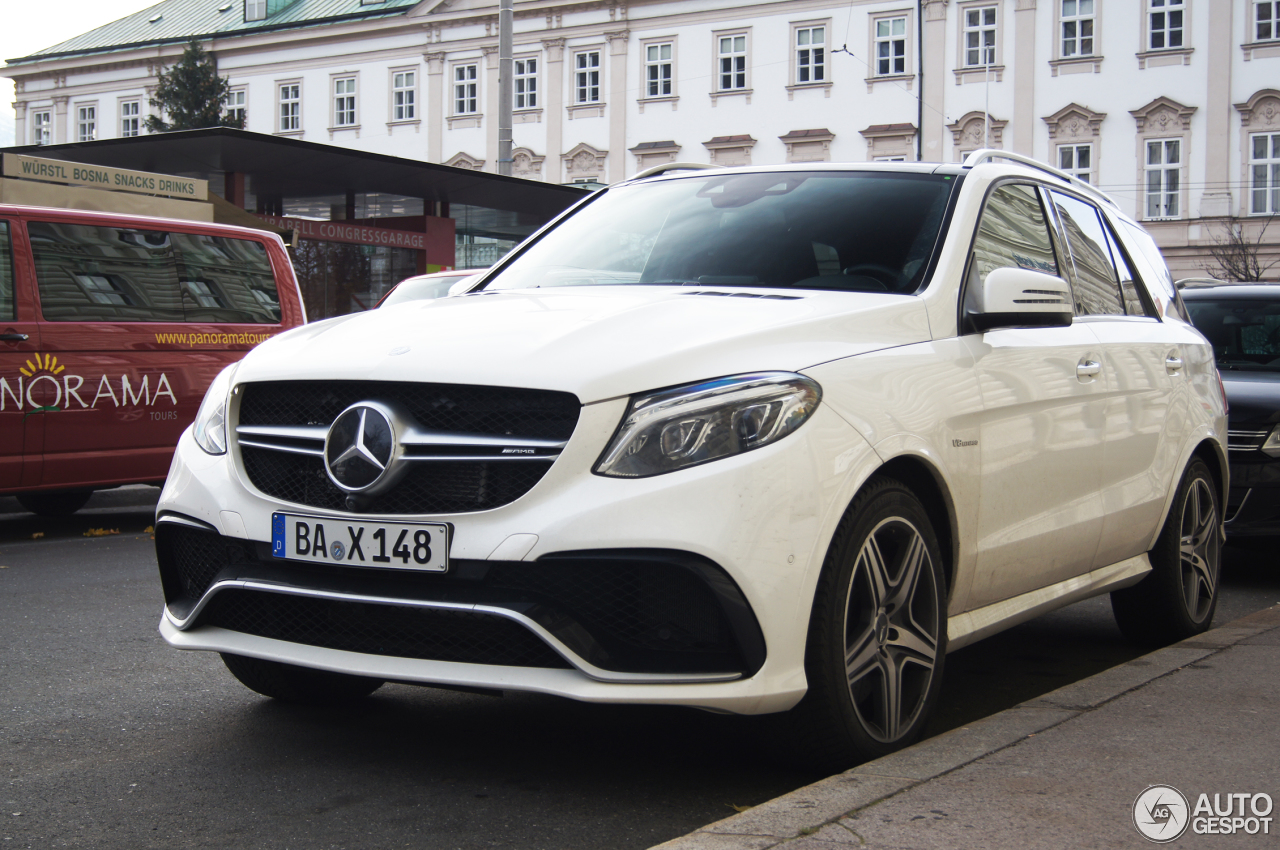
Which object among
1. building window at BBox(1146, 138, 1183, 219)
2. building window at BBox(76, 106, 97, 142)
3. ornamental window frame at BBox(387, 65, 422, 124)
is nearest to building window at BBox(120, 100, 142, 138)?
building window at BBox(76, 106, 97, 142)

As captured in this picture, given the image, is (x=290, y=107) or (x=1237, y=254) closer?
(x=1237, y=254)

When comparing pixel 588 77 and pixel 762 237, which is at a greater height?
pixel 588 77

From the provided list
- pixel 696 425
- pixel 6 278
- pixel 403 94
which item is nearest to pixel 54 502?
pixel 6 278

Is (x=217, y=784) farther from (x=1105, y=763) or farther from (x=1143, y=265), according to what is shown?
(x=1143, y=265)

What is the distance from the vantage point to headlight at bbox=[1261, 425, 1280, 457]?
24.1 ft

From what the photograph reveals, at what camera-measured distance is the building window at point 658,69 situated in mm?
47875

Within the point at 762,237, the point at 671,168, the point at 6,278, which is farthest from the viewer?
the point at 6,278

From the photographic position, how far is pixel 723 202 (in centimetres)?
463

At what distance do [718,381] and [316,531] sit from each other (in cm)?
103

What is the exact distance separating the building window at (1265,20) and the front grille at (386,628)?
1677 inches

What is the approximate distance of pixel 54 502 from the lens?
10242mm

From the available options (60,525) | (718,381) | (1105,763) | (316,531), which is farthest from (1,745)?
(60,525)

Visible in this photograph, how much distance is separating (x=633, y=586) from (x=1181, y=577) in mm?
3120

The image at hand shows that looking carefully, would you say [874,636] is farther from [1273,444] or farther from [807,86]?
[807,86]
